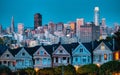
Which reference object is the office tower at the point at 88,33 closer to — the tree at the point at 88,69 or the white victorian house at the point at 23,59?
the white victorian house at the point at 23,59

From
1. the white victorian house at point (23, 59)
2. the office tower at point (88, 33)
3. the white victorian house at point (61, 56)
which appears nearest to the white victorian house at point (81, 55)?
the white victorian house at point (61, 56)

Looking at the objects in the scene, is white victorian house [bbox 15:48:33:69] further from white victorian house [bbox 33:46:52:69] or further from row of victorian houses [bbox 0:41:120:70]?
white victorian house [bbox 33:46:52:69]

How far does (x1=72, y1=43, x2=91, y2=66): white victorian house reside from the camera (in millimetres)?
50438

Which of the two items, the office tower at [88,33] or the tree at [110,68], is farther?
the office tower at [88,33]

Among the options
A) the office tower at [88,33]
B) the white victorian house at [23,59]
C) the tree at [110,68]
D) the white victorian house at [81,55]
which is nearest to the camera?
the tree at [110,68]

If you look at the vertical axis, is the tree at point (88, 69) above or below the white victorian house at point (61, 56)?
below

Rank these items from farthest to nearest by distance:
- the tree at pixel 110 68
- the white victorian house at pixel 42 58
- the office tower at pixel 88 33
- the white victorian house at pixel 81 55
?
1. the office tower at pixel 88 33
2. the white victorian house at pixel 42 58
3. the white victorian house at pixel 81 55
4. the tree at pixel 110 68

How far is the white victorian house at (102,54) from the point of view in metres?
49.9

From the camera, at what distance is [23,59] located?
174 ft

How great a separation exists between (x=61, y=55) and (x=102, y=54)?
482cm

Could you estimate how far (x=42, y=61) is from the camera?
5238 cm

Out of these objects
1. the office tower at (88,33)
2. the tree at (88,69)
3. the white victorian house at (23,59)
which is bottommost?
the tree at (88,69)

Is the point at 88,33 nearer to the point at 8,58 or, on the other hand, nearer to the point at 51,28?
the point at 51,28

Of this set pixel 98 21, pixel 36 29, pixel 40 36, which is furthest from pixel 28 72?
pixel 98 21
